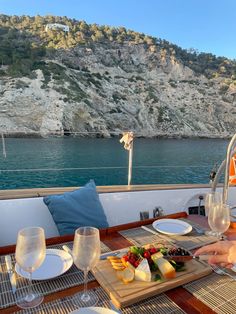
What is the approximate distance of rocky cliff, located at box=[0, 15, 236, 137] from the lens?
21094mm

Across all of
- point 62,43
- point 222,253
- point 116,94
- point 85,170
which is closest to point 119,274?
point 222,253

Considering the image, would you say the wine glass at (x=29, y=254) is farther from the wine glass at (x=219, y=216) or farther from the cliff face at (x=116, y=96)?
the cliff face at (x=116, y=96)

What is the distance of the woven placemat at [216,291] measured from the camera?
0.68 m

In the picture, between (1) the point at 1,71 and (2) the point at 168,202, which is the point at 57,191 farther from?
(1) the point at 1,71

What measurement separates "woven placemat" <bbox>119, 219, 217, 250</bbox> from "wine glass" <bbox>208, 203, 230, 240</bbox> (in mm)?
91

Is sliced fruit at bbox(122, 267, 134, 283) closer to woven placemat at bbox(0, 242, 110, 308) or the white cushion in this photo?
woven placemat at bbox(0, 242, 110, 308)

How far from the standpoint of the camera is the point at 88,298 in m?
0.69

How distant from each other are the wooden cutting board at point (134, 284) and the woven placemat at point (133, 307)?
0.5 inches

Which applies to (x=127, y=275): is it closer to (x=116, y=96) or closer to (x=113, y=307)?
(x=113, y=307)

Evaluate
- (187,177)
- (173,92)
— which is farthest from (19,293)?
(173,92)

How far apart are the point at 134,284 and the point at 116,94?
2695 cm

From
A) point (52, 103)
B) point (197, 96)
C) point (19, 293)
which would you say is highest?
point (197, 96)

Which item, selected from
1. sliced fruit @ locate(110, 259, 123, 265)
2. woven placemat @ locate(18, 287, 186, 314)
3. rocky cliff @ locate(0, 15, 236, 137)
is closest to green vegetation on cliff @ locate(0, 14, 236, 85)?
rocky cliff @ locate(0, 15, 236, 137)

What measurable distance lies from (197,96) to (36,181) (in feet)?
88.8
